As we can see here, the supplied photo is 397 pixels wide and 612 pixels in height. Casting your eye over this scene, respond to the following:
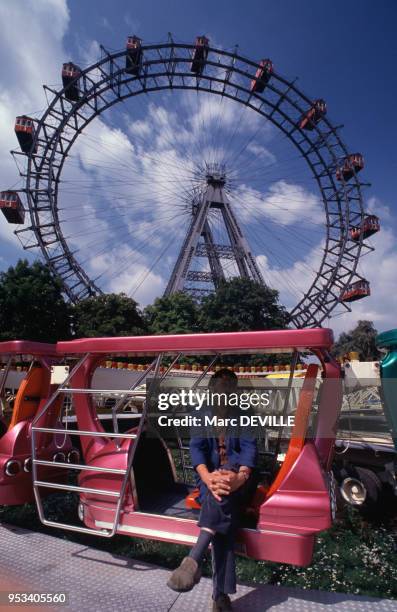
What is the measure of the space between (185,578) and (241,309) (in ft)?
98.9

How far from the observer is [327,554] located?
3.80 metres

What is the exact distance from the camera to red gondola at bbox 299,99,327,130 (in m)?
35.7

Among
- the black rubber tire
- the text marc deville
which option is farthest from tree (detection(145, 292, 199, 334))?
the text marc deville

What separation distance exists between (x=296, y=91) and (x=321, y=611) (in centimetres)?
3889

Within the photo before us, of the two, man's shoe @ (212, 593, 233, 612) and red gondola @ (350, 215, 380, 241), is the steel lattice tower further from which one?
man's shoe @ (212, 593, 233, 612)

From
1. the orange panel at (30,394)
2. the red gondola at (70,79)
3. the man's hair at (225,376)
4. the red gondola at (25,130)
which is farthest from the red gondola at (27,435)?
the red gondola at (70,79)

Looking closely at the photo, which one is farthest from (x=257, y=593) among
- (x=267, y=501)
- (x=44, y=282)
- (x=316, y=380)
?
(x=44, y=282)

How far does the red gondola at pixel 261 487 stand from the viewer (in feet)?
9.18

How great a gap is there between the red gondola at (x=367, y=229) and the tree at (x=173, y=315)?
14891mm

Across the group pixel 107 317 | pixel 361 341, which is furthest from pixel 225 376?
pixel 361 341

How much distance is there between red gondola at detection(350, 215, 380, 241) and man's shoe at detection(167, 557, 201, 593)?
119 feet

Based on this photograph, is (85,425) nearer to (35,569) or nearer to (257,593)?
(35,569)

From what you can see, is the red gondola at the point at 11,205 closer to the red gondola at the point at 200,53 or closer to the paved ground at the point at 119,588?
the red gondola at the point at 200,53

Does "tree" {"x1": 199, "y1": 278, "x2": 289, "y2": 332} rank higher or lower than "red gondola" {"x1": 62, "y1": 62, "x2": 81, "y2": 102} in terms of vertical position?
lower
